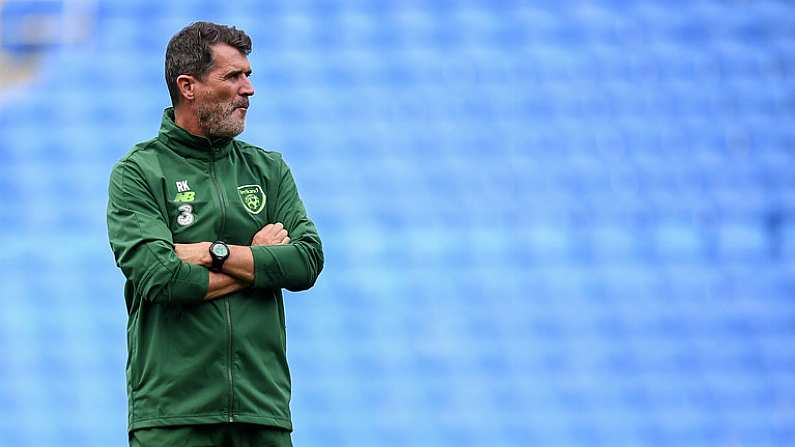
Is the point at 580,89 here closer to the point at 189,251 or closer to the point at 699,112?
the point at 699,112

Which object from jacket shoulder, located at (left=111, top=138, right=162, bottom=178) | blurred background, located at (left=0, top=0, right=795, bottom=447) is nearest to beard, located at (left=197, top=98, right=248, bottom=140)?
jacket shoulder, located at (left=111, top=138, right=162, bottom=178)

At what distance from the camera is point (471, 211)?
5.75m

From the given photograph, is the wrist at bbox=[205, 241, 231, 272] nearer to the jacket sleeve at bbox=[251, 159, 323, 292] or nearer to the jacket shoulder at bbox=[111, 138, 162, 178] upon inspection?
the jacket sleeve at bbox=[251, 159, 323, 292]

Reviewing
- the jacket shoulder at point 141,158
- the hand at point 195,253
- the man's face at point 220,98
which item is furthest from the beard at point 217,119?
the hand at point 195,253

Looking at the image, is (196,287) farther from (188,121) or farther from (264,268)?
(188,121)

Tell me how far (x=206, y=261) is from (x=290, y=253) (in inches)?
6.5

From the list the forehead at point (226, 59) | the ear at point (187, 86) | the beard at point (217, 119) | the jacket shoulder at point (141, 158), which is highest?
the forehead at point (226, 59)

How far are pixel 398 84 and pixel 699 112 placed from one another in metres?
1.25

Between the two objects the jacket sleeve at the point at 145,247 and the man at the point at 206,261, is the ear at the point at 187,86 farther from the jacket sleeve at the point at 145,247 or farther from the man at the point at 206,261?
the jacket sleeve at the point at 145,247

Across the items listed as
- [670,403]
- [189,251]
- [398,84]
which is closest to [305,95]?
[398,84]

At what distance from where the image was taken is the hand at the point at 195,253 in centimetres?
267

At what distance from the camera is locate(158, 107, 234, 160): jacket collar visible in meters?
2.79

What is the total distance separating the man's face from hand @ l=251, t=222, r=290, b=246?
0.20 m

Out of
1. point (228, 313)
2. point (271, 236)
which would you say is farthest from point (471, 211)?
point (228, 313)
